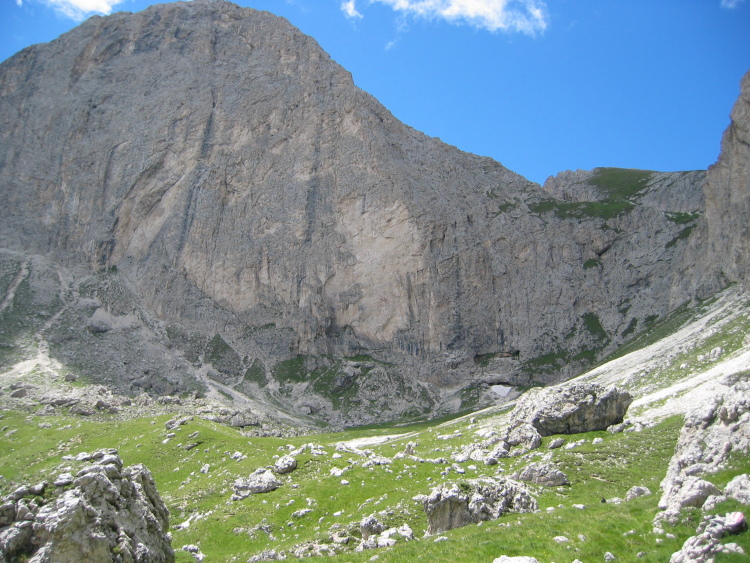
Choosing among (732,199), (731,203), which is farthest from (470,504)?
(732,199)

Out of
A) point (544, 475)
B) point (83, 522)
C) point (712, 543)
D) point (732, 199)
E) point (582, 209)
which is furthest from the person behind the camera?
point (582, 209)

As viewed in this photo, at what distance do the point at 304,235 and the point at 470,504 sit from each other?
13724 centimetres

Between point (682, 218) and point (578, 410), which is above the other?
point (682, 218)

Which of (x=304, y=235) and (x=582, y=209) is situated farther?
(x=582, y=209)

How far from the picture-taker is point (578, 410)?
141 ft

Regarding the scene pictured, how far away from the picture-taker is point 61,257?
163 m

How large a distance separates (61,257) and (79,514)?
169471mm

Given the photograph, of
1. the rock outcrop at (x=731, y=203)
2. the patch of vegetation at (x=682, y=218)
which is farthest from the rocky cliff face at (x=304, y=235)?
the rock outcrop at (x=731, y=203)

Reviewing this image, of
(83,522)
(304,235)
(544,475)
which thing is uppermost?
(304,235)

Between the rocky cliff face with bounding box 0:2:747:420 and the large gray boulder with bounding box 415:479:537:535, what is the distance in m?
100

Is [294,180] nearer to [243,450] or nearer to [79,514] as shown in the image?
[243,450]

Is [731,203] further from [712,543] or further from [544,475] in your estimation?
[712,543]

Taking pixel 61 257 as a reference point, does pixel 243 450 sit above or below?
below

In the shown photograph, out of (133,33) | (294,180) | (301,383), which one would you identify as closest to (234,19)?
(133,33)
